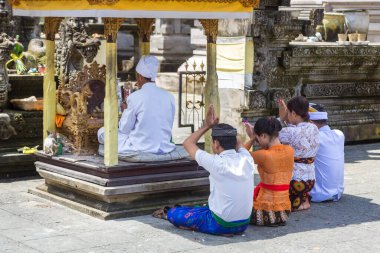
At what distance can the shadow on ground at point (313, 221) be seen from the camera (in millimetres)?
8320

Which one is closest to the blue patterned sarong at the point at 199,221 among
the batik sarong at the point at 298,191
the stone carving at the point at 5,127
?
the batik sarong at the point at 298,191

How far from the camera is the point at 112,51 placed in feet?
29.3

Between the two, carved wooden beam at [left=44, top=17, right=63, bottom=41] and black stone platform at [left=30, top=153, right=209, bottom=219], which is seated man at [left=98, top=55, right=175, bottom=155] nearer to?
black stone platform at [left=30, top=153, right=209, bottom=219]

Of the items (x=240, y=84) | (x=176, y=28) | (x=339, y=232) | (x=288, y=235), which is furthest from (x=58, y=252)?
(x=176, y=28)

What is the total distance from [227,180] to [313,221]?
4.86ft

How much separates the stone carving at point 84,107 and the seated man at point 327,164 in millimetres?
2486

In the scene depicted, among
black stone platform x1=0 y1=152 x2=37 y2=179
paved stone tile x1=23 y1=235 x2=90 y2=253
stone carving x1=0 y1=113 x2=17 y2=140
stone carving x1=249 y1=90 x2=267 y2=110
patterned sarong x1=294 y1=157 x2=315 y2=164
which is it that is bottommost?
paved stone tile x1=23 y1=235 x2=90 y2=253

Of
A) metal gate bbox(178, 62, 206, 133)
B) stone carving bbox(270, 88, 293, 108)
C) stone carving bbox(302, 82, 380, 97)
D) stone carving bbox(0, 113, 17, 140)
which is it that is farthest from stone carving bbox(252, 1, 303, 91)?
stone carving bbox(0, 113, 17, 140)

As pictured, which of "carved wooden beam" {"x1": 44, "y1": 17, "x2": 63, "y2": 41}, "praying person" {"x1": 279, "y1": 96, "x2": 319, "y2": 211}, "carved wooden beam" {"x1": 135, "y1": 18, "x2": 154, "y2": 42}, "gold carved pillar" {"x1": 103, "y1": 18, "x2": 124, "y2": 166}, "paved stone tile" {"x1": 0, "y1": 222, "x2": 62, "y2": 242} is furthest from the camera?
"carved wooden beam" {"x1": 135, "y1": 18, "x2": 154, "y2": 42}

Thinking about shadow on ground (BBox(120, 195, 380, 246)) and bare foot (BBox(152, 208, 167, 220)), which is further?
bare foot (BBox(152, 208, 167, 220))

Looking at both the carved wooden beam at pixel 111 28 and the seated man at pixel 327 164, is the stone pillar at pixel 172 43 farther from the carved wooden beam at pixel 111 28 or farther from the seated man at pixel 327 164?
the carved wooden beam at pixel 111 28

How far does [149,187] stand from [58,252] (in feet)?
5.49

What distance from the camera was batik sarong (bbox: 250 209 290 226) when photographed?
875cm

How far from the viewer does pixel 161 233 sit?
8.41 metres
